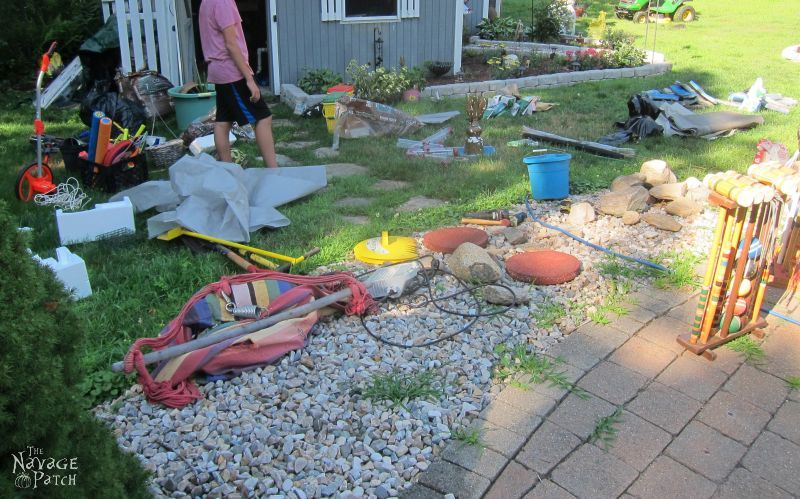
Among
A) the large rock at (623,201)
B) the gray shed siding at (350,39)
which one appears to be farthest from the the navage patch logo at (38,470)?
the gray shed siding at (350,39)

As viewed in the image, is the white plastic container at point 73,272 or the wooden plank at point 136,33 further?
the wooden plank at point 136,33

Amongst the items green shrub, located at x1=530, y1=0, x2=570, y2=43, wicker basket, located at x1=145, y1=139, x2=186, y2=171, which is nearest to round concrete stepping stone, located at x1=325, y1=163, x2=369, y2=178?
wicker basket, located at x1=145, y1=139, x2=186, y2=171

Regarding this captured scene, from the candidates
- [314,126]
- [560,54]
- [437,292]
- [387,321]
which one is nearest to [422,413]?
[387,321]

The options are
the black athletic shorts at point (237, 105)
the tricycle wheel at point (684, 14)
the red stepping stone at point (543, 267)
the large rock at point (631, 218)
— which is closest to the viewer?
the red stepping stone at point (543, 267)

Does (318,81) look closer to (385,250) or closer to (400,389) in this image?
(385,250)

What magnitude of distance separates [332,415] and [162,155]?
4.23 metres

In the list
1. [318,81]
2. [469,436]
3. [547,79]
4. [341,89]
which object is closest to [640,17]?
[547,79]

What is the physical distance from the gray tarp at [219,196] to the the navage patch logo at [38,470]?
2.70 metres

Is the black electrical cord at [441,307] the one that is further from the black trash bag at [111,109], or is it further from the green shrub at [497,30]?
the green shrub at [497,30]

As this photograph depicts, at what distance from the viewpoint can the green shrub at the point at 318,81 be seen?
911 cm

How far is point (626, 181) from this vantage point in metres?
5.19

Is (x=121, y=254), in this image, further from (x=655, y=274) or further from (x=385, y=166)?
(x=655, y=274)

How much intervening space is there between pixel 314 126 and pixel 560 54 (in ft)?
18.7

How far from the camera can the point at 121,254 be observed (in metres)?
4.15
